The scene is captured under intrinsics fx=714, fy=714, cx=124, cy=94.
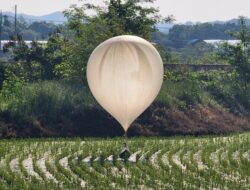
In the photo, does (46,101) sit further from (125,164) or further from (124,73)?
(125,164)

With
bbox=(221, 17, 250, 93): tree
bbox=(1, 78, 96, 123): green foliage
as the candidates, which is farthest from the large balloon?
bbox=(221, 17, 250, 93): tree

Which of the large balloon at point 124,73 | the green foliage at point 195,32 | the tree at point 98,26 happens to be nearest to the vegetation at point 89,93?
the tree at point 98,26

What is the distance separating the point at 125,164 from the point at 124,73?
11.1 feet

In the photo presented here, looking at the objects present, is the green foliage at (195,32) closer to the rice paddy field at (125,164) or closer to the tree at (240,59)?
the tree at (240,59)

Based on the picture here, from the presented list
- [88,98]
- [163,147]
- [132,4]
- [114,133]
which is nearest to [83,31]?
[132,4]

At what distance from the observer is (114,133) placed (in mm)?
36500

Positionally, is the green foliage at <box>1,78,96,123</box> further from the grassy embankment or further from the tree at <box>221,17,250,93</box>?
the tree at <box>221,17,250,93</box>

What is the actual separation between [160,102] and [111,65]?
552 inches

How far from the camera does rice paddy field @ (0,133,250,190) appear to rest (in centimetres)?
2225

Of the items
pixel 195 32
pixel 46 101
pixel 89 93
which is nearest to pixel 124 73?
pixel 46 101

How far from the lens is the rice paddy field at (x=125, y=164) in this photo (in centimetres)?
2225

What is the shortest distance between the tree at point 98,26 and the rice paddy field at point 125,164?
11312mm

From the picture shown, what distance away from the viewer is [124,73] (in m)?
26.6

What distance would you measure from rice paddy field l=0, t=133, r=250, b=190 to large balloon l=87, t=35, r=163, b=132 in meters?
2.22
